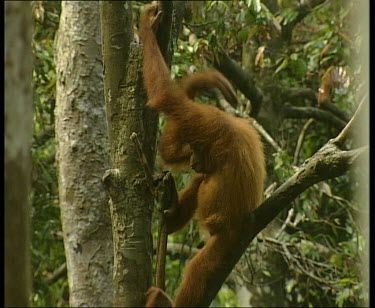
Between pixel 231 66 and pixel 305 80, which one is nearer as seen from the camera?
pixel 231 66

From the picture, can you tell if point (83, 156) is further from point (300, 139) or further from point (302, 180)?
point (300, 139)

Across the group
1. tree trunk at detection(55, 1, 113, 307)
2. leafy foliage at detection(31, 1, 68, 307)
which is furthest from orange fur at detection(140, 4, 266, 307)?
leafy foliage at detection(31, 1, 68, 307)

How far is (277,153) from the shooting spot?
495cm

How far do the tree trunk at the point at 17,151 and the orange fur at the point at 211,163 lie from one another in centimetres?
148

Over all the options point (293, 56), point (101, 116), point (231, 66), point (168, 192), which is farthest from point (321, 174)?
point (231, 66)

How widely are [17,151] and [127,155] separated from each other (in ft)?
3.74

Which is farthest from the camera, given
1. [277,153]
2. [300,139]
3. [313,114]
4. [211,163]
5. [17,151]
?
[313,114]

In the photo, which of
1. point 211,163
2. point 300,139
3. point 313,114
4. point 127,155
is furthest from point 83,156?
point 313,114

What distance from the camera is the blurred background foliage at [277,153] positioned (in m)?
5.05

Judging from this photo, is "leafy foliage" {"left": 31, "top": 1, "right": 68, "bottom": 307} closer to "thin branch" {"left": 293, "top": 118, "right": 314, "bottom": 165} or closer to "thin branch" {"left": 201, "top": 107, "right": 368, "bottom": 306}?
"thin branch" {"left": 293, "top": 118, "right": 314, "bottom": 165}

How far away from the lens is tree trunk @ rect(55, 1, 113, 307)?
412 centimetres

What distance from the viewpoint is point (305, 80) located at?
6.46 m

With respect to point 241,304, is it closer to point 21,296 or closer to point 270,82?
point 270,82

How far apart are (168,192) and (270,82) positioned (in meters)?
3.84
